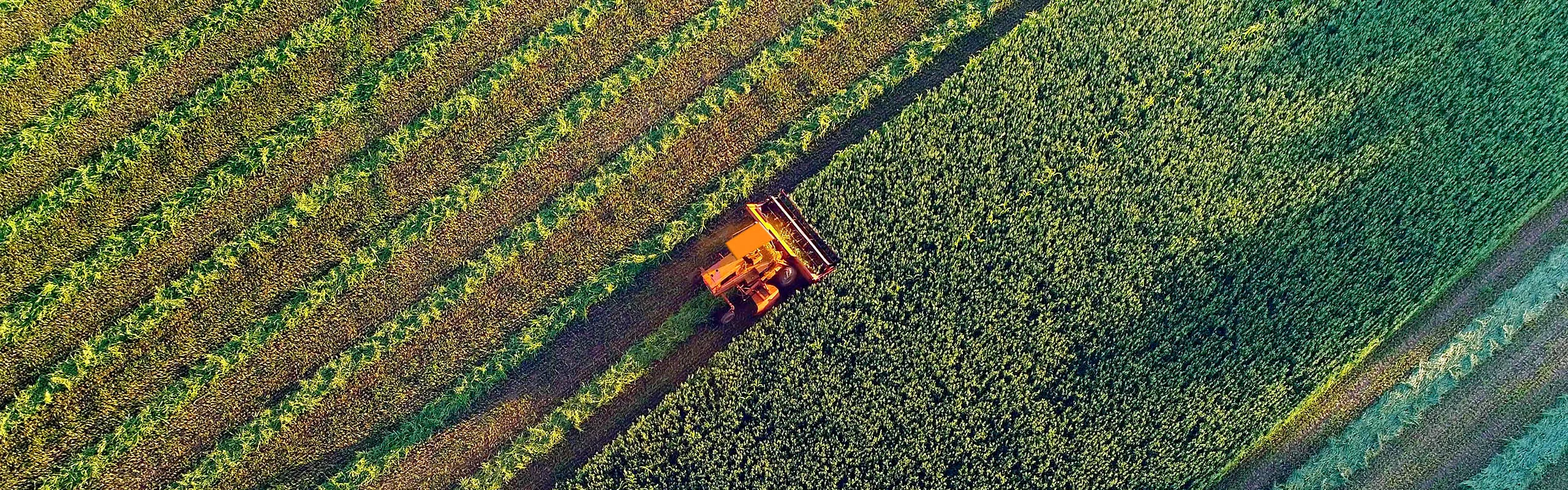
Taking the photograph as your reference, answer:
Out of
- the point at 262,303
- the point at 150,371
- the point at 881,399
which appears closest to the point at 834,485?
the point at 881,399

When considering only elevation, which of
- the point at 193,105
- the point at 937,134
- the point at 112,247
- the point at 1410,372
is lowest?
the point at 1410,372

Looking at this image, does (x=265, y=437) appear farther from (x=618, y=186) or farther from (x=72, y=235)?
(x=618, y=186)

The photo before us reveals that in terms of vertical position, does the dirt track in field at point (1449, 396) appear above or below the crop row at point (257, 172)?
below

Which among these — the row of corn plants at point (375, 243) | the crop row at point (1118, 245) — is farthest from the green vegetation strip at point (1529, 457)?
the row of corn plants at point (375, 243)

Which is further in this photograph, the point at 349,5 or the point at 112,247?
the point at 349,5

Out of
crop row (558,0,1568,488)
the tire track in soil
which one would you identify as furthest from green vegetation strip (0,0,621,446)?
crop row (558,0,1568,488)

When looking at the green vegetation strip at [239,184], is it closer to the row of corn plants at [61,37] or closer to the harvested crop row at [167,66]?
the harvested crop row at [167,66]
